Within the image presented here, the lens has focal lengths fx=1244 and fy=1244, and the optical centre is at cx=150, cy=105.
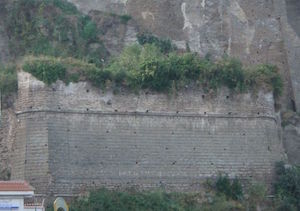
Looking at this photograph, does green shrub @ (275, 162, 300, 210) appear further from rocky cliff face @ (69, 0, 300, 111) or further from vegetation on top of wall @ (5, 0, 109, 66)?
vegetation on top of wall @ (5, 0, 109, 66)

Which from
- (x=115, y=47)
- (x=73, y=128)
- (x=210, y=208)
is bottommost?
(x=210, y=208)

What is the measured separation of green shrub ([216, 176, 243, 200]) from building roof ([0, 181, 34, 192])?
632 centimetres

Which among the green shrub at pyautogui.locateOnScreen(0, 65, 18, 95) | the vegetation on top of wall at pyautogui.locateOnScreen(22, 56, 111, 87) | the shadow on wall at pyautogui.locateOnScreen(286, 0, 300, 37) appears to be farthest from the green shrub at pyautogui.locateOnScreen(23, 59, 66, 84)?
the shadow on wall at pyautogui.locateOnScreen(286, 0, 300, 37)

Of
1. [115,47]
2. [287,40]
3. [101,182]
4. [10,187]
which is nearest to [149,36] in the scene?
[115,47]

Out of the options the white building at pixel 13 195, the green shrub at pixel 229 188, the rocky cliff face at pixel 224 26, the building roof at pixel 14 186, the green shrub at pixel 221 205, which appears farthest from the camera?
the rocky cliff face at pixel 224 26

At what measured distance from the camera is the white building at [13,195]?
34094 mm

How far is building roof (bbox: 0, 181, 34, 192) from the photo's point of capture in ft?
112

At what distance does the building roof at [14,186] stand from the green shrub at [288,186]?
26.7 ft

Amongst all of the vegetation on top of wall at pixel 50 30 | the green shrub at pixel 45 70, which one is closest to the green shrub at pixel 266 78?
the vegetation on top of wall at pixel 50 30

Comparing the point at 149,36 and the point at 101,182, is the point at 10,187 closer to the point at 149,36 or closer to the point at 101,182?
the point at 101,182

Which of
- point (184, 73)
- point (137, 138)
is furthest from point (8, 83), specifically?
point (184, 73)

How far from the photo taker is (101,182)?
37.2 m

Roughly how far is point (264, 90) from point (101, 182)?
6.28 metres

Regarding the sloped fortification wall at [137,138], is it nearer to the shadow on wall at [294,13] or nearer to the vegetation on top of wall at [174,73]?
the vegetation on top of wall at [174,73]
